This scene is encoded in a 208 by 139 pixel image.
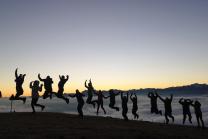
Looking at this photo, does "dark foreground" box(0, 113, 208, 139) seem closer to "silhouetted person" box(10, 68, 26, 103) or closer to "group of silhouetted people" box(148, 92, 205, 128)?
"silhouetted person" box(10, 68, 26, 103)

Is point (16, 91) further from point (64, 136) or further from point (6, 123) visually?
point (64, 136)

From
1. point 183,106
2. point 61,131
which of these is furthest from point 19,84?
point 183,106

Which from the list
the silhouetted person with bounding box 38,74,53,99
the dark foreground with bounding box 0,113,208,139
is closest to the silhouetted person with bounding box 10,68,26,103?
the silhouetted person with bounding box 38,74,53,99

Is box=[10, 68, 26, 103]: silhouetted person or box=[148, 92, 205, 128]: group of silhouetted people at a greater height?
box=[10, 68, 26, 103]: silhouetted person

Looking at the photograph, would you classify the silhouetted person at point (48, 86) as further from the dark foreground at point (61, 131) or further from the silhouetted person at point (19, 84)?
the dark foreground at point (61, 131)

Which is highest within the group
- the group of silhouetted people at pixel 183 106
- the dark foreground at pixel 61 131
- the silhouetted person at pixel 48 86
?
the silhouetted person at pixel 48 86

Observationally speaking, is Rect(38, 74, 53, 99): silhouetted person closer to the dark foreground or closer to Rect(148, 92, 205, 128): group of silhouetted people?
the dark foreground

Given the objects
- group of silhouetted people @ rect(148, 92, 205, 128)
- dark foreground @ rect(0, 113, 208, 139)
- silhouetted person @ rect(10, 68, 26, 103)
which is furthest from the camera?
group of silhouetted people @ rect(148, 92, 205, 128)

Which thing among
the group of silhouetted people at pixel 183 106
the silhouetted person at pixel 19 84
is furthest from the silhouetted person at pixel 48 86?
the group of silhouetted people at pixel 183 106

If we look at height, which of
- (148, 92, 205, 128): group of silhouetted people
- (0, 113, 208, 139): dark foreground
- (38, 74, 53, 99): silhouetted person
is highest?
(38, 74, 53, 99): silhouetted person

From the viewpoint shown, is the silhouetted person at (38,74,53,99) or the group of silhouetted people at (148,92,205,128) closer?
the silhouetted person at (38,74,53,99)

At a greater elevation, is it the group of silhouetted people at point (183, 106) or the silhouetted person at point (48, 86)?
the silhouetted person at point (48, 86)

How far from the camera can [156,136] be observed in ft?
69.4

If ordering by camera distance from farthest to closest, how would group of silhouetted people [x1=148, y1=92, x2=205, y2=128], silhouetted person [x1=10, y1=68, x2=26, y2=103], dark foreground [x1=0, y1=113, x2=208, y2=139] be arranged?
group of silhouetted people [x1=148, y1=92, x2=205, y2=128]
silhouetted person [x1=10, y1=68, x2=26, y2=103]
dark foreground [x1=0, y1=113, x2=208, y2=139]
